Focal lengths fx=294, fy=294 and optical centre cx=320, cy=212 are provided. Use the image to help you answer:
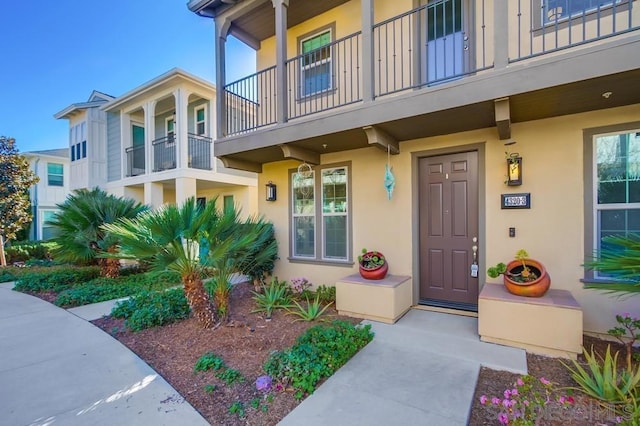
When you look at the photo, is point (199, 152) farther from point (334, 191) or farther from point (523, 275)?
point (523, 275)

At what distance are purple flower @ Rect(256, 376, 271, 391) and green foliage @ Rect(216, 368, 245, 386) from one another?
270mm

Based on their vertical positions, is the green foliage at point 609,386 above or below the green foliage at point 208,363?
above

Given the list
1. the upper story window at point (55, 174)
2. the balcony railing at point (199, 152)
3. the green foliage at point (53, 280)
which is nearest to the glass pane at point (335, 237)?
the green foliage at point (53, 280)

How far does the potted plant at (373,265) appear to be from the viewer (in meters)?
4.85

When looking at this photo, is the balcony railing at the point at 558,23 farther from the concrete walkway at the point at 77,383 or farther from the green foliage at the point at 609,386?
the concrete walkway at the point at 77,383

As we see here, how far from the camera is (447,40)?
16.0 feet

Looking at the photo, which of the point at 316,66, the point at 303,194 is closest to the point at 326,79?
the point at 316,66

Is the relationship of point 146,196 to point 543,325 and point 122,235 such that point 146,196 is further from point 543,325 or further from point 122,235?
point 543,325

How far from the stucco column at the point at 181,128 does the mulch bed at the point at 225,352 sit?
628cm

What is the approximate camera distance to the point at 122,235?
12.6 ft

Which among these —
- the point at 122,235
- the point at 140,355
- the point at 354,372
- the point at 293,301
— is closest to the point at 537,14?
the point at 354,372

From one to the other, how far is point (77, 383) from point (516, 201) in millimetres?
5731

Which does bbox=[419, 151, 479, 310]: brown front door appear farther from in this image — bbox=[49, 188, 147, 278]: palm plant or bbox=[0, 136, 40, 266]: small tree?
bbox=[0, 136, 40, 266]: small tree

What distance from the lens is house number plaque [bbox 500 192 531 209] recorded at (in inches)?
163
